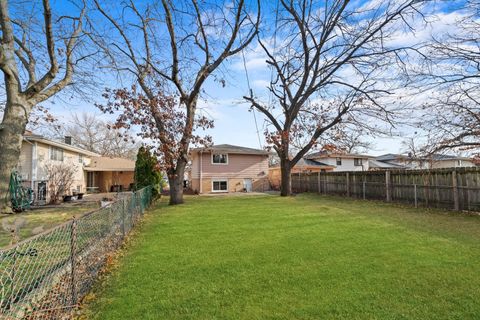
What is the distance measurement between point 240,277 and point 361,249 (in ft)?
8.77

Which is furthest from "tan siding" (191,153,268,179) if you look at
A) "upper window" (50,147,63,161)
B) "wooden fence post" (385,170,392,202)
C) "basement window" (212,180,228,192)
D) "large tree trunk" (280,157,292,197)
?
"wooden fence post" (385,170,392,202)

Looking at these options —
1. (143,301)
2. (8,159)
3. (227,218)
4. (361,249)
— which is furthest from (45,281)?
(8,159)

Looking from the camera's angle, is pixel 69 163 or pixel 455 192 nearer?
pixel 455 192

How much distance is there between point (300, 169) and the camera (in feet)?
104

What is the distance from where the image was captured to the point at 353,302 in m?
3.23

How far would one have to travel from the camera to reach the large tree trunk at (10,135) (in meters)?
10.6

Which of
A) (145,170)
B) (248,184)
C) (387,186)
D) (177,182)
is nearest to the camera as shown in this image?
(387,186)

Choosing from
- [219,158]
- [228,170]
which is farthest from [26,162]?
[228,170]

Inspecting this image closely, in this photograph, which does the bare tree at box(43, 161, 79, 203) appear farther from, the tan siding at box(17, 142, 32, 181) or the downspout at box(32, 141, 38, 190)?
the tan siding at box(17, 142, 32, 181)

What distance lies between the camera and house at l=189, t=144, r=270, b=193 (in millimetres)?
23531

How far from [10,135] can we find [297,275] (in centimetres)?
1197

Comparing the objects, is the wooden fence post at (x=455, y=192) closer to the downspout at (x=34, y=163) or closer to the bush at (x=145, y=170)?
the bush at (x=145, y=170)

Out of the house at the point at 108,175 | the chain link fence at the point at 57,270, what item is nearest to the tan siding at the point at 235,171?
the house at the point at 108,175

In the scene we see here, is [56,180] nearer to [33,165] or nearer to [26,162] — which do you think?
[33,165]
